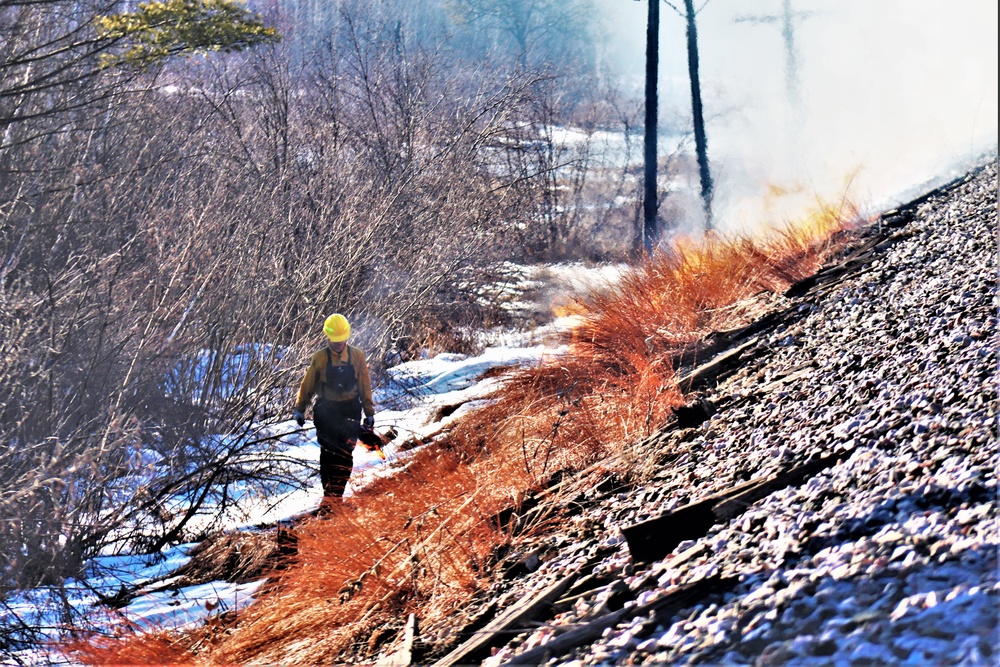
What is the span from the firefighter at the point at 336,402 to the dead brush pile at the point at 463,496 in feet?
1.78

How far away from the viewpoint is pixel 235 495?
8.22 metres

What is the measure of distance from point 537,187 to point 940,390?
21.7 meters

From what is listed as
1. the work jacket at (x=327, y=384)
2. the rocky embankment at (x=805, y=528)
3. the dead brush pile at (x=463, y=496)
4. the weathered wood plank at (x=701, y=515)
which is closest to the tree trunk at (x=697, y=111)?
the dead brush pile at (x=463, y=496)

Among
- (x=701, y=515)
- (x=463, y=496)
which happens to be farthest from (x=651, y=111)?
(x=701, y=515)

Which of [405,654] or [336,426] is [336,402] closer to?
[336,426]

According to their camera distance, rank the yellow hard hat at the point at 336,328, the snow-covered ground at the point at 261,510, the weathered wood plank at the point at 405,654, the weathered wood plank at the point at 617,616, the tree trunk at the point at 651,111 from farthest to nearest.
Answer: the tree trunk at the point at 651,111 < the yellow hard hat at the point at 336,328 < the snow-covered ground at the point at 261,510 < the weathered wood plank at the point at 405,654 < the weathered wood plank at the point at 617,616

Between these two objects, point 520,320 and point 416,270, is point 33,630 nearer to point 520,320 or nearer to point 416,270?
point 416,270

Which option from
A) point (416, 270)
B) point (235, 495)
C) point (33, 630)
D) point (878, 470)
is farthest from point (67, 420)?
point (416, 270)

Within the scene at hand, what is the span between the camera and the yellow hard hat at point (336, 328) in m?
7.02

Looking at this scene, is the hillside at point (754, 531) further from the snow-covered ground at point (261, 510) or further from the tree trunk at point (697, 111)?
the tree trunk at point (697, 111)

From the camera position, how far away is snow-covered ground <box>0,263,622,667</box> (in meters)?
5.50

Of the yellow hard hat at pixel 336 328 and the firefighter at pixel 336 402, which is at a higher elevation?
the yellow hard hat at pixel 336 328

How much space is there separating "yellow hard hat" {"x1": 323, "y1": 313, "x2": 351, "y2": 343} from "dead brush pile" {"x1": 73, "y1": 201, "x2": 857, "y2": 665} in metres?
1.07

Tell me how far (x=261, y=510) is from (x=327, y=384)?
60.5 inches
